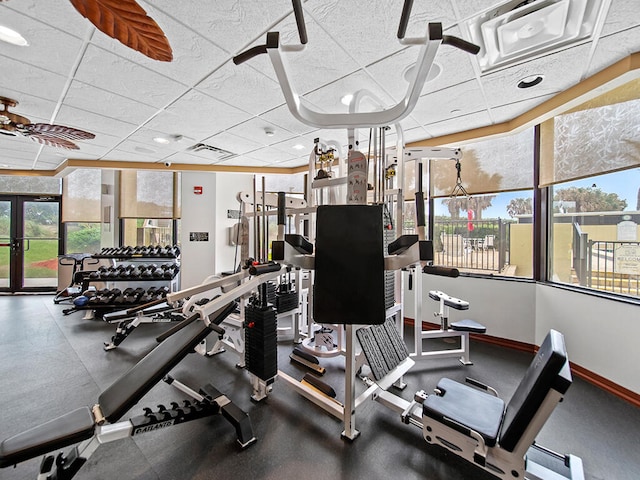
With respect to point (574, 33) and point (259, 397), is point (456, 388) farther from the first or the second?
point (574, 33)

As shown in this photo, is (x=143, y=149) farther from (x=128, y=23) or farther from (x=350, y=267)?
(x=350, y=267)

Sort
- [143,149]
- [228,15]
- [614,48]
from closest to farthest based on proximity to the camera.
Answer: [228,15]
[614,48]
[143,149]

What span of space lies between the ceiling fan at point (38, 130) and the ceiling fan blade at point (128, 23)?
1805mm

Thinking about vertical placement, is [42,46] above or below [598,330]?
above

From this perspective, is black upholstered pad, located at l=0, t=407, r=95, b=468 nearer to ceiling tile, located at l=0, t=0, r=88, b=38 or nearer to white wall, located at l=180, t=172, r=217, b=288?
ceiling tile, located at l=0, t=0, r=88, b=38

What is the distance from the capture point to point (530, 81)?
2.22 meters

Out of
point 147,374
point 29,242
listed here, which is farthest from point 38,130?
point 29,242

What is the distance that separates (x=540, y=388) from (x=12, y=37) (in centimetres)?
354

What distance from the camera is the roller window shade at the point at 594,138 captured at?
217 cm

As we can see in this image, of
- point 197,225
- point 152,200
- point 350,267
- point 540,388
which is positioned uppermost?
point 152,200

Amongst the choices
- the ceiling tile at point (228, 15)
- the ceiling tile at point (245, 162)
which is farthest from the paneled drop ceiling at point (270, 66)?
the ceiling tile at point (245, 162)

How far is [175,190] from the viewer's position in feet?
18.5

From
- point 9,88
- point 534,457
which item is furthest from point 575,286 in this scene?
point 9,88

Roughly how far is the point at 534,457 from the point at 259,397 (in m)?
1.82
